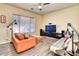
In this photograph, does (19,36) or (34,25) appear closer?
(19,36)

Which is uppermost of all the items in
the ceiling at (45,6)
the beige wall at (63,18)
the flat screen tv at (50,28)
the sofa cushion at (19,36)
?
the ceiling at (45,6)

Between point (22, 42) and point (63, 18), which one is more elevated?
point (63, 18)

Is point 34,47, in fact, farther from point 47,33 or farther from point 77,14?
point 77,14

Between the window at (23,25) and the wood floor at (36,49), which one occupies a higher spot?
the window at (23,25)

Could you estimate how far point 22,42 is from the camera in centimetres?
200

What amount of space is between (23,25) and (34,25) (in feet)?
0.80

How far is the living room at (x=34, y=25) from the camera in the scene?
1.94m

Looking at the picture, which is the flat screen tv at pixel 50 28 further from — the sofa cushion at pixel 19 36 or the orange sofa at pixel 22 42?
the sofa cushion at pixel 19 36

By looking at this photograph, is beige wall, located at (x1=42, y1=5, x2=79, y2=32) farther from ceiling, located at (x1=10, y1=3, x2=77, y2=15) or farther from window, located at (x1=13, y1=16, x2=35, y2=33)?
window, located at (x1=13, y1=16, x2=35, y2=33)

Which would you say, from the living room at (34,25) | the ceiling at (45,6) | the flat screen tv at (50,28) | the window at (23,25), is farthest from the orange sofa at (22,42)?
the ceiling at (45,6)

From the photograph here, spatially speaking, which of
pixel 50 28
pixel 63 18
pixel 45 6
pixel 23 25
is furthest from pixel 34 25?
pixel 63 18

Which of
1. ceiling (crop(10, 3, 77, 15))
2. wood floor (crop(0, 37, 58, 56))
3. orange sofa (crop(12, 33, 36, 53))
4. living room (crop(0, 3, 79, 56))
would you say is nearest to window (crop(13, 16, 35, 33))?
living room (crop(0, 3, 79, 56))

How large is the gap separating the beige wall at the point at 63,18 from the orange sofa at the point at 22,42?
420 mm

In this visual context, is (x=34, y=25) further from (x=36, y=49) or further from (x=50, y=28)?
(x=36, y=49)
